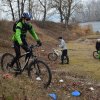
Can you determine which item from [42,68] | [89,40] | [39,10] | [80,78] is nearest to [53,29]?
[39,10]

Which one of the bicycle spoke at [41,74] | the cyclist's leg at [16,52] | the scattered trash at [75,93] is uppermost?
the cyclist's leg at [16,52]

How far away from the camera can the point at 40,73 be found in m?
9.51

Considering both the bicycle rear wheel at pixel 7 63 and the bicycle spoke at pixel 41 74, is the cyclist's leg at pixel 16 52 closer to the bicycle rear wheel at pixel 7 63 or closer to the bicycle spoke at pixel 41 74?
the bicycle rear wheel at pixel 7 63

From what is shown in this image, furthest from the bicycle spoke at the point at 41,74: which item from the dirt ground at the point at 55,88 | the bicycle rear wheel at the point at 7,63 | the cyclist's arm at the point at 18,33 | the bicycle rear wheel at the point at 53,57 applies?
the bicycle rear wheel at the point at 53,57

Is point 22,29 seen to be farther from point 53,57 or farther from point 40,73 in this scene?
point 53,57

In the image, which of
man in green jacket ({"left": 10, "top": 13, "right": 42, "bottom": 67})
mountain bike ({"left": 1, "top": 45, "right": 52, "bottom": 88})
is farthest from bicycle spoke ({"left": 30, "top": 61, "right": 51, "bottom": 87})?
man in green jacket ({"left": 10, "top": 13, "right": 42, "bottom": 67})

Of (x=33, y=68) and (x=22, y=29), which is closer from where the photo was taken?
(x=33, y=68)

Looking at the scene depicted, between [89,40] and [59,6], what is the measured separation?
18144mm

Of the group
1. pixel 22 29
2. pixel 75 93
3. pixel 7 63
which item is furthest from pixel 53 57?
pixel 22 29

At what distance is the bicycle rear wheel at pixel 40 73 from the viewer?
30.3 feet

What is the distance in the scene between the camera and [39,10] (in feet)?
187

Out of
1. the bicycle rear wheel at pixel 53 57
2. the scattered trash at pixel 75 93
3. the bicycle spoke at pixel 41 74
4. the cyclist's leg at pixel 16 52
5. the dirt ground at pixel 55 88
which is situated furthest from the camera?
the bicycle rear wheel at pixel 53 57

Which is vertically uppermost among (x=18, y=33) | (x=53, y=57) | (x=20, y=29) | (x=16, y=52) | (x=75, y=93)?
(x=20, y=29)

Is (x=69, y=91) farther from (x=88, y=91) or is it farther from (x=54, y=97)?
(x=54, y=97)
